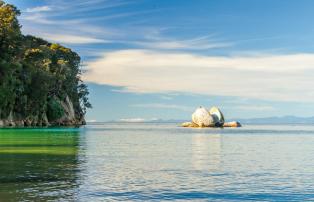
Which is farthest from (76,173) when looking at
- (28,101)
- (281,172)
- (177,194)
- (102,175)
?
(28,101)

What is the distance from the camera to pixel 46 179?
78.9 ft

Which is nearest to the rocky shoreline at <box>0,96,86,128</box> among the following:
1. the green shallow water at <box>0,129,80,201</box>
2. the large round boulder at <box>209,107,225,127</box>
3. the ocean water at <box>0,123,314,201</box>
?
the large round boulder at <box>209,107,225,127</box>

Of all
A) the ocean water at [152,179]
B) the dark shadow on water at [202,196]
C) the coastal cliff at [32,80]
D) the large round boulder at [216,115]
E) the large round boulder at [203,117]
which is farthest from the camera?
the large round boulder at [216,115]

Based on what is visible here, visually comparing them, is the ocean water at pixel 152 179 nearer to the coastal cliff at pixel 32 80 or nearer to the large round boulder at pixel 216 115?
the coastal cliff at pixel 32 80

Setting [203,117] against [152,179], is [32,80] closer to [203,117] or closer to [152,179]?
[203,117]

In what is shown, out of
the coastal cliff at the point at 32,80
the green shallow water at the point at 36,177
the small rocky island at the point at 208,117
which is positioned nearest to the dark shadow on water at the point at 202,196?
the green shallow water at the point at 36,177

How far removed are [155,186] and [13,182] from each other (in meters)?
5.90

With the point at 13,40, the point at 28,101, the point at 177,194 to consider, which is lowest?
the point at 177,194

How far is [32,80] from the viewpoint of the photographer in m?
120

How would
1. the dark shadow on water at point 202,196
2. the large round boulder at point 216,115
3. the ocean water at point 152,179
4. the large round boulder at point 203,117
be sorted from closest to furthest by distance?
the dark shadow on water at point 202,196 < the ocean water at point 152,179 < the large round boulder at point 203,117 < the large round boulder at point 216,115

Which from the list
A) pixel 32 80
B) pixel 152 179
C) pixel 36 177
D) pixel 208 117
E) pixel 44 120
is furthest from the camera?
pixel 208 117

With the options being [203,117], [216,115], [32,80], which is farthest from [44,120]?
[216,115]

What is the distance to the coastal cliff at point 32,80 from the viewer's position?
3989 inches

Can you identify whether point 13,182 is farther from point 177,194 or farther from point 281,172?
point 281,172
